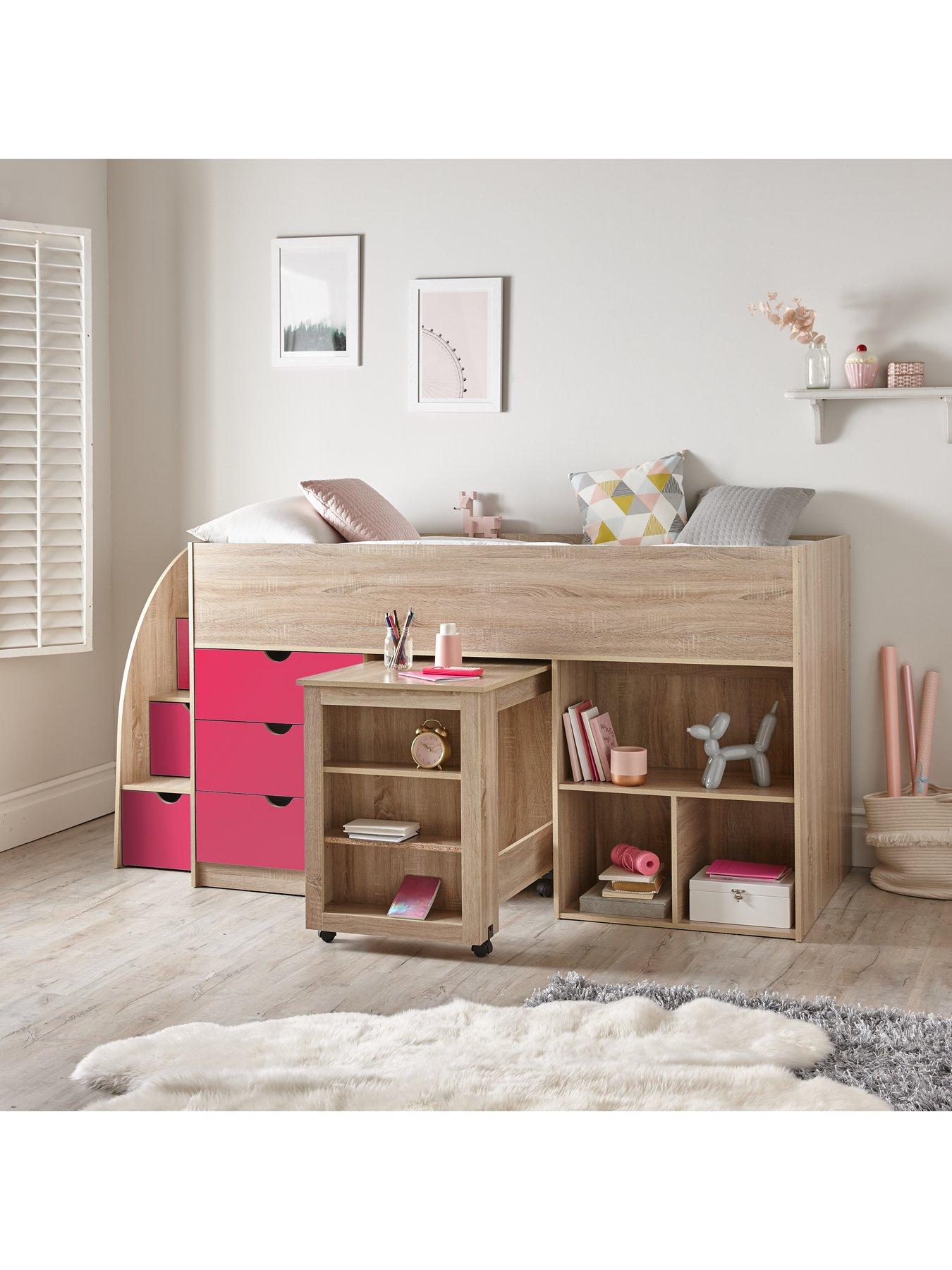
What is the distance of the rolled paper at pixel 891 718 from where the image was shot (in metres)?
3.49

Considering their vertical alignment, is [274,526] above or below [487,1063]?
above

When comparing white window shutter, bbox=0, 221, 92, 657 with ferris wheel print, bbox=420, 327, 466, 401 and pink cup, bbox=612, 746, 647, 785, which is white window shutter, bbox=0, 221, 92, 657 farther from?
pink cup, bbox=612, 746, 647, 785

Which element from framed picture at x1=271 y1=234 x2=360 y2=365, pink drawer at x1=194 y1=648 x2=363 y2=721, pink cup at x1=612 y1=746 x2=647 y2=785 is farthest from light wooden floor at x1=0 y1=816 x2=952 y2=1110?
framed picture at x1=271 y1=234 x2=360 y2=365

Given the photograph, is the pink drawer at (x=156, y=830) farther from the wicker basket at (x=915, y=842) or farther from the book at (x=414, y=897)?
the wicker basket at (x=915, y=842)

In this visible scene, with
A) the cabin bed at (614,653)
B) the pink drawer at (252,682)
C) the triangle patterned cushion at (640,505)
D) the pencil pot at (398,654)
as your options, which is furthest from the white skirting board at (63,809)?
the pencil pot at (398,654)

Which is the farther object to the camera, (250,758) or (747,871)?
(250,758)

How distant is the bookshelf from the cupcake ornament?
1.24 m

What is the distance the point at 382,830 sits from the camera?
2.87 metres

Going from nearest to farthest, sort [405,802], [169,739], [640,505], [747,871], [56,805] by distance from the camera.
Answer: [405,802]
[747,871]
[640,505]
[169,739]
[56,805]

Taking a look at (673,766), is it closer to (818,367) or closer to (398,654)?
(398,654)

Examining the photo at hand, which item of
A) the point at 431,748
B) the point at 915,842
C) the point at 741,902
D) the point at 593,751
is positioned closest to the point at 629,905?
the point at 741,902

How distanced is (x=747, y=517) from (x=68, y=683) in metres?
2.23

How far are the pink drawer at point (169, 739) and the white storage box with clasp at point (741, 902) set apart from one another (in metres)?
1.57
